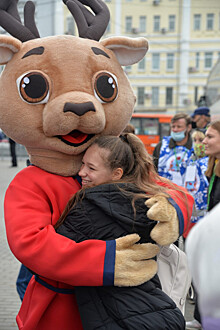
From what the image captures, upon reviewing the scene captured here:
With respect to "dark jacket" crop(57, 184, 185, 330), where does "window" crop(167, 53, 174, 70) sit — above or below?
above

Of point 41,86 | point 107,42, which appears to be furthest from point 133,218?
point 107,42

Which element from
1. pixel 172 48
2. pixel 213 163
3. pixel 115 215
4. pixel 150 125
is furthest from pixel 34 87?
pixel 172 48

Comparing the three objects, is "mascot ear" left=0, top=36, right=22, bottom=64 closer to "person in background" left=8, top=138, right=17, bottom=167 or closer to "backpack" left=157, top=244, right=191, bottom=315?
"backpack" left=157, top=244, right=191, bottom=315

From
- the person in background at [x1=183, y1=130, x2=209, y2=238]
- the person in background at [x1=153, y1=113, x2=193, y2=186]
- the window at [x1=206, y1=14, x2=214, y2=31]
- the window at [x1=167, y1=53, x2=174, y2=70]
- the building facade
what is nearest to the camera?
the person in background at [x1=183, y1=130, x2=209, y2=238]

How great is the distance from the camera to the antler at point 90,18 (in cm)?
199

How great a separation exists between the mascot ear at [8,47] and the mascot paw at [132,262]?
1.02 m

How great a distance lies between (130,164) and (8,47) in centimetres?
80

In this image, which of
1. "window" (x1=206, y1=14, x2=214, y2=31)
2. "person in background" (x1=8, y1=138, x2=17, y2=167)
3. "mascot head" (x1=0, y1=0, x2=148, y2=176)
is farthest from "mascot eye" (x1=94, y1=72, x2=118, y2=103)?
"window" (x1=206, y1=14, x2=214, y2=31)

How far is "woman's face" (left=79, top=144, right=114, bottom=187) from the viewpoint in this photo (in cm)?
168

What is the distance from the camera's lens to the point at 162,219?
58.0 inches

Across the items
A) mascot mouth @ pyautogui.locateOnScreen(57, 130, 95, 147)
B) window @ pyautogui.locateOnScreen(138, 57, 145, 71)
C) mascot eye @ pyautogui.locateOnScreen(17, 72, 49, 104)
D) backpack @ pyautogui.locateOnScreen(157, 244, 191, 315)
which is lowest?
backpack @ pyautogui.locateOnScreen(157, 244, 191, 315)

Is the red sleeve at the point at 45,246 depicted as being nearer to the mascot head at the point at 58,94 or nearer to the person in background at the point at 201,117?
the mascot head at the point at 58,94

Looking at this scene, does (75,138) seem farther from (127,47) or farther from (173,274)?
(173,274)

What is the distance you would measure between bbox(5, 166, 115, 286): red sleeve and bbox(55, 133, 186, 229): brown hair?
11 centimetres
